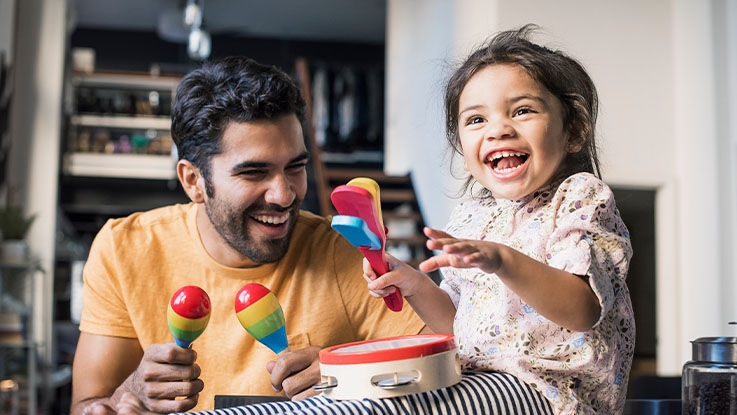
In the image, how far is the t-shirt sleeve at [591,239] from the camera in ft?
3.95

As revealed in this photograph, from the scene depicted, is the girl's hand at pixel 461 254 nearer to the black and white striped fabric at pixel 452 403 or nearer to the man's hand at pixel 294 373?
the black and white striped fabric at pixel 452 403

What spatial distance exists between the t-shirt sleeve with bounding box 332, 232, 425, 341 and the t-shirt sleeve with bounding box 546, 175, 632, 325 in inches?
27.4

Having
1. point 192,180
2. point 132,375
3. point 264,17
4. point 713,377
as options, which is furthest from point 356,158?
point 713,377

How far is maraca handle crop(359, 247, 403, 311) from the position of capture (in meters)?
1.34

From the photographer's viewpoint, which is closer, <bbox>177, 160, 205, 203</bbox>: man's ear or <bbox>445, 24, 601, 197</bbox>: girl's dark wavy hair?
<bbox>445, 24, 601, 197</bbox>: girl's dark wavy hair

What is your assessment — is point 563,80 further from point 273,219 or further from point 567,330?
point 273,219

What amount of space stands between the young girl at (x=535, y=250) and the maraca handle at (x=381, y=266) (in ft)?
0.06

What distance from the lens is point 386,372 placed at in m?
1.14

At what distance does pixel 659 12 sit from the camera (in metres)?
5.48

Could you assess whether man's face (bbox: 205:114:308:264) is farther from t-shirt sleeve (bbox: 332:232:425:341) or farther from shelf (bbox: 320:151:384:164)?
shelf (bbox: 320:151:384:164)

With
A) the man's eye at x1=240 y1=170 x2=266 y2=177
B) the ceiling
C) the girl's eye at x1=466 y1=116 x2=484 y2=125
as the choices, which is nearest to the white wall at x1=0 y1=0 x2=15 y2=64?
the ceiling

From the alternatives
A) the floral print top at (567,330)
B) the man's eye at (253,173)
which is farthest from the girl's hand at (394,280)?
the man's eye at (253,173)

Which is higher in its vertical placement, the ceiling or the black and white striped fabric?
the ceiling

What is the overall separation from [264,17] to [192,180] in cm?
932
